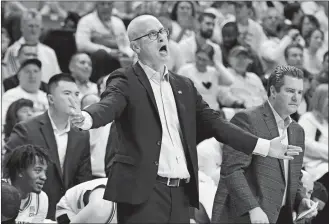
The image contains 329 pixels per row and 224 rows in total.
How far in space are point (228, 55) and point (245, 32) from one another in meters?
1.09

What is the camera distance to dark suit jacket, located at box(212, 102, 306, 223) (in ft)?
16.2

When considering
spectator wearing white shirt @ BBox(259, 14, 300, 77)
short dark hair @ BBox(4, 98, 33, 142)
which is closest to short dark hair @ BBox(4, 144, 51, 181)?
short dark hair @ BBox(4, 98, 33, 142)

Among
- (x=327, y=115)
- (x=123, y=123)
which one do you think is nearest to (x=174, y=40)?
(x=327, y=115)

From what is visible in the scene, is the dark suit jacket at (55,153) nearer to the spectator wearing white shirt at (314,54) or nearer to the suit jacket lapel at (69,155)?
the suit jacket lapel at (69,155)

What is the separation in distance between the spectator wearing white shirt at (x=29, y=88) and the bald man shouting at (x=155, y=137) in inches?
148

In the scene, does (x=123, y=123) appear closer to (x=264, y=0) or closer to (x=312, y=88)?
(x=312, y=88)

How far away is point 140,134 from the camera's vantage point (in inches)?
164

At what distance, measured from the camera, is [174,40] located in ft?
34.5

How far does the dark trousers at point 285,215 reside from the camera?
5.20 metres

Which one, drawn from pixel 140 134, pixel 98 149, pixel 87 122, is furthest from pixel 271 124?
pixel 98 149

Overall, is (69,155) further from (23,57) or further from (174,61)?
(174,61)

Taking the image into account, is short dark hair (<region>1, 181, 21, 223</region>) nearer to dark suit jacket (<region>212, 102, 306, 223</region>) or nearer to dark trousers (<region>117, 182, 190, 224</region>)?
dark trousers (<region>117, 182, 190, 224</region>)

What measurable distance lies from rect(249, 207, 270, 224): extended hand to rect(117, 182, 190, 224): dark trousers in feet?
2.10

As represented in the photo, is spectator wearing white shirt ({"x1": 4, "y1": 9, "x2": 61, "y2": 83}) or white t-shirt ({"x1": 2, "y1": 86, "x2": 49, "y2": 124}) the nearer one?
white t-shirt ({"x1": 2, "y1": 86, "x2": 49, "y2": 124})
